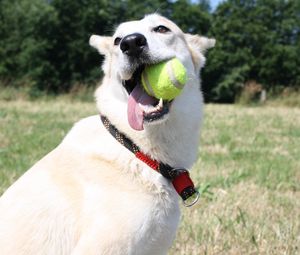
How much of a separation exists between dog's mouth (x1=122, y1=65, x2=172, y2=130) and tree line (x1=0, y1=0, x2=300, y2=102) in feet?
58.6

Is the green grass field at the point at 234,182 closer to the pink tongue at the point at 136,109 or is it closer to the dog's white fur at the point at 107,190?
the dog's white fur at the point at 107,190

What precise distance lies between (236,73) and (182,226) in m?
28.5

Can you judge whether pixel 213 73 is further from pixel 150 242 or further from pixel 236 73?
pixel 150 242

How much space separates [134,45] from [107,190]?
0.79 m

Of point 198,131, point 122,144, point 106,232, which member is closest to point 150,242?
point 106,232

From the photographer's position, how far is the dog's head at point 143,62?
8.14ft

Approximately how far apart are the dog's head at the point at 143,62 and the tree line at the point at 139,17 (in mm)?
17416

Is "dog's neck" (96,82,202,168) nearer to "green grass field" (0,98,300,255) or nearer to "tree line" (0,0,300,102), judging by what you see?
"green grass field" (0,98,300,255)

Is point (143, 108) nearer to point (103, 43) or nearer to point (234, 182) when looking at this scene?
point (103, 43)

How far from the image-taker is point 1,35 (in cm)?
2533

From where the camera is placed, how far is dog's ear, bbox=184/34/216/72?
3.07 m

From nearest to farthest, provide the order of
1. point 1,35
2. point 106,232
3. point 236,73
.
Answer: point 106,232
point 1,35
point 236,73

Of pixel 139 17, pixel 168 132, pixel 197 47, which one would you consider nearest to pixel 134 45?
pixel 168 132

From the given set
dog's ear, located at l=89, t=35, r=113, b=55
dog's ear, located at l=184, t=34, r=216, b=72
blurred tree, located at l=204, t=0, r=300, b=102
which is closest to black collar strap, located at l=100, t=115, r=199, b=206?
dog's ear, located at l=89, t=35, r=113, b=55
